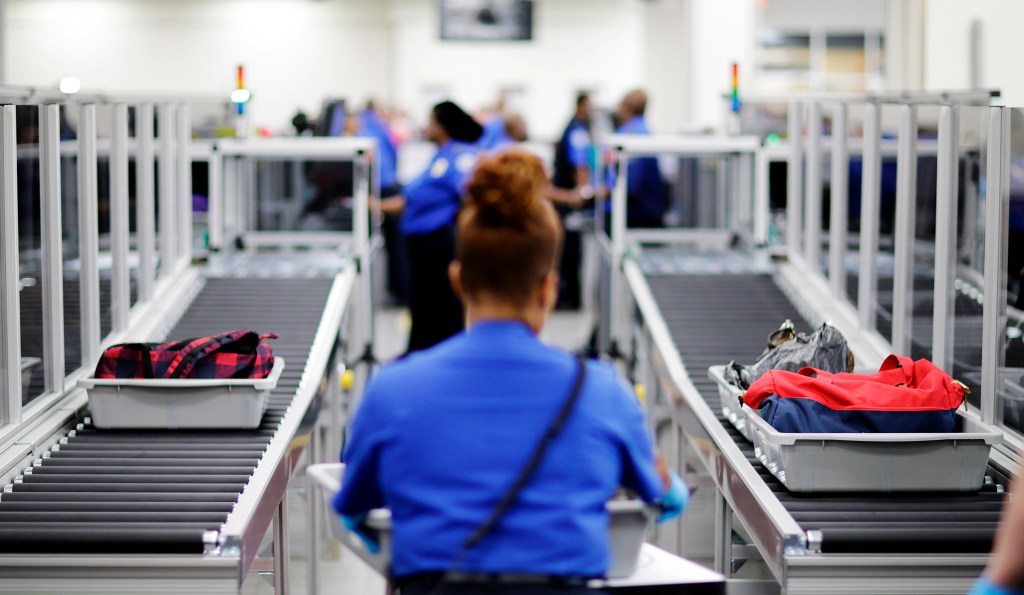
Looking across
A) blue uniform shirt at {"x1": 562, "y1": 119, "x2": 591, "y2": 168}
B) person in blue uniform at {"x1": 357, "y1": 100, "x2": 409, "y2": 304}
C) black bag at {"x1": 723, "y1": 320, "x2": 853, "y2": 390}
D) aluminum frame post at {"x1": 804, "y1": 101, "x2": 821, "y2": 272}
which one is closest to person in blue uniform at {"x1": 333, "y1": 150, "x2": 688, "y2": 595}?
black bag at {"x1": 723, "y1": 320, "x2": 853, "y2": 390}

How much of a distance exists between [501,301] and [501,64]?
700 inches

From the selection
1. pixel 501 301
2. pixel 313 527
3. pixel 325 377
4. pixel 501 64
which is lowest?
pixel 313 527

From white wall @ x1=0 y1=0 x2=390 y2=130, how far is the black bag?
17333mm

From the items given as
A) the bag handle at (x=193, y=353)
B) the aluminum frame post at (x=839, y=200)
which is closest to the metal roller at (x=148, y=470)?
the bag handle at (x=193, y=353)

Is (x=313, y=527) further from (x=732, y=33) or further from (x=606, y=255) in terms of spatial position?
(x=732, y=33)

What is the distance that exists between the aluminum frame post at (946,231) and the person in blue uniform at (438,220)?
12.2 ft

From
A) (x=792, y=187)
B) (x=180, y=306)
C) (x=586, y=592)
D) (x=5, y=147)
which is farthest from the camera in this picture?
(x=792, y=187)

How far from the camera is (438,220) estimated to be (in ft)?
23.6

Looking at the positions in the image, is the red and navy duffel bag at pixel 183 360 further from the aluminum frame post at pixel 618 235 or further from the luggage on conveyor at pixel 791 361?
the aluminum frame post at pixel 618 235

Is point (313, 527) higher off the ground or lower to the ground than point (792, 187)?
lower

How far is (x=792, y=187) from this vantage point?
18.5 ft

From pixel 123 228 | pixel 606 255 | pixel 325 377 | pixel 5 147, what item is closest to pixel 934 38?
pixel 606 255

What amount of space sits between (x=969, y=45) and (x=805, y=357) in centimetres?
316

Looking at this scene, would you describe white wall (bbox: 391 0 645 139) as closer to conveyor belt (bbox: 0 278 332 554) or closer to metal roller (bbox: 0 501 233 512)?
conveyor belt (bbox: 0 278 332 554)
